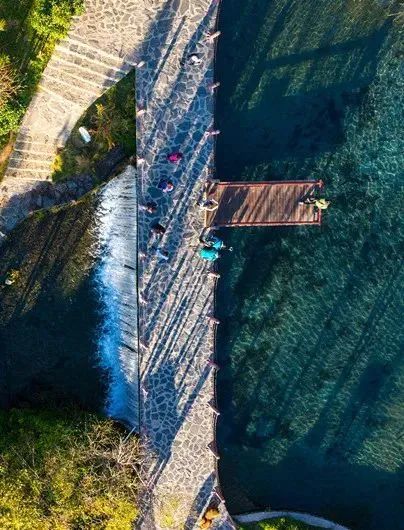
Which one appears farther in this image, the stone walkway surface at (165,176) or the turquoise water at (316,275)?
the turquoise water at (316,275)

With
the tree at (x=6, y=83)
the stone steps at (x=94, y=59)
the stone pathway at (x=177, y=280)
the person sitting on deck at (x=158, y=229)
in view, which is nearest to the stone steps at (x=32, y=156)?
the tree at (x=6, y=83)

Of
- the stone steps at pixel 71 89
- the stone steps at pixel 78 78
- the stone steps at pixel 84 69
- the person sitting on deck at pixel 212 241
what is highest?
the stone steps at pixel 84 69

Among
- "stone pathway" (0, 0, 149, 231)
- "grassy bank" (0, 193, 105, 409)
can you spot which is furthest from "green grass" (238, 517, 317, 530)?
"stone pathway" (0, 0, 149, 231)

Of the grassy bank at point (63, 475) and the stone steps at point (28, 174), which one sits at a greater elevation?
the stone steps at point (28, 174)

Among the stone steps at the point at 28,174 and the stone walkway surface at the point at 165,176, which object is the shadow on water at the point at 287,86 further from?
the stone steps at the point at 28,174

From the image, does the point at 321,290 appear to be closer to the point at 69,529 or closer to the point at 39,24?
the point at 69,529

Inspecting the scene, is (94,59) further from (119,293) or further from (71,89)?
(119,293)
